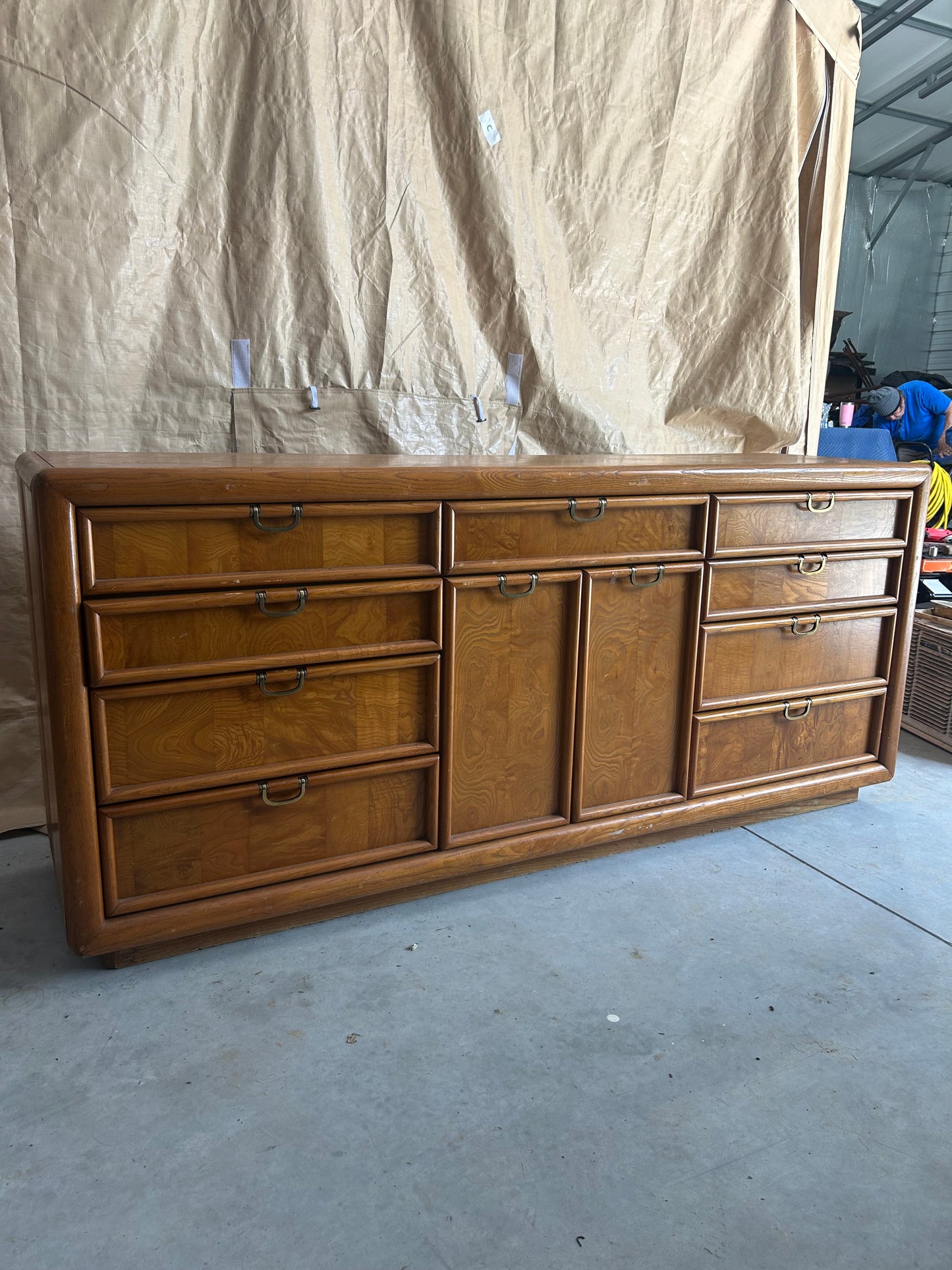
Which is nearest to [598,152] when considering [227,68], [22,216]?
[227,68]

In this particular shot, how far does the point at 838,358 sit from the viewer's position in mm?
6367

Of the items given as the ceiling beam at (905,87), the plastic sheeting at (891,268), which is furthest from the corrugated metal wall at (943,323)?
the ceiling beam at (905,87)

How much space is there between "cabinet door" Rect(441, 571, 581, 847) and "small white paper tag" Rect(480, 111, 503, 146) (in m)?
1.20

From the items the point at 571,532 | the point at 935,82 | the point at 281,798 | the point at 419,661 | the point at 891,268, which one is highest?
the point at 935,82

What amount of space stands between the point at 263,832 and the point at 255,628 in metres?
0.39

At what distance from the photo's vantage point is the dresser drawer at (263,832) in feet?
5.18

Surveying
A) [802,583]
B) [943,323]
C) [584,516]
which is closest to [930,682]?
[802,583]

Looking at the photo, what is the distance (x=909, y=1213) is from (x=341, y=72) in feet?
7.87

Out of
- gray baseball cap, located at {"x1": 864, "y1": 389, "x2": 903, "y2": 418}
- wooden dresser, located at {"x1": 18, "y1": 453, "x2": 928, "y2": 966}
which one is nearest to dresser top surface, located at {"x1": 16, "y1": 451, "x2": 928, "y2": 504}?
wooden dresser, located at {"x1": 18, "y1": 453, "x2": 928, "y2": 966}

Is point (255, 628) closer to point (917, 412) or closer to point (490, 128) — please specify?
point (490, 128)

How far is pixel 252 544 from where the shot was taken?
156cm

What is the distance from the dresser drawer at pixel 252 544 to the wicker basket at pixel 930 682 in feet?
6.14

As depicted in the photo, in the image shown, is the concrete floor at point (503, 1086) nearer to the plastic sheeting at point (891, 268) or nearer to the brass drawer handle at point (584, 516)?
the brass drawer handle at point (584, 516)

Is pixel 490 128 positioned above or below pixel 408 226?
above
